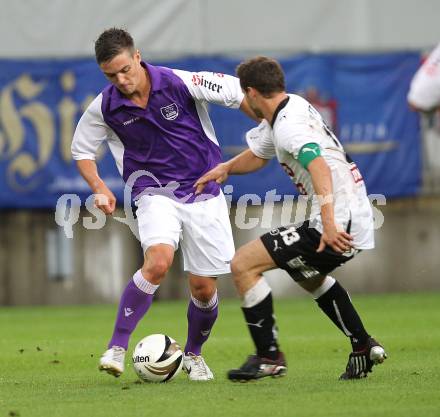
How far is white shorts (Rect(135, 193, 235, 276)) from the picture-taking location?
798 centimetres

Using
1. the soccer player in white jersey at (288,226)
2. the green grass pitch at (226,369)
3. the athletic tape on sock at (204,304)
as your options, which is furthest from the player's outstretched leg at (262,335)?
the athletic tape on sock at (204,304)

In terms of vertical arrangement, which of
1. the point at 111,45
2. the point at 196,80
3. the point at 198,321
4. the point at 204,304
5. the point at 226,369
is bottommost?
the point at 226,369

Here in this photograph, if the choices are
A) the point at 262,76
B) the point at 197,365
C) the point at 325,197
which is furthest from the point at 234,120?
the point at 325,197

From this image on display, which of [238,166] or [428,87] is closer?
[428,87]

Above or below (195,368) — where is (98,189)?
above

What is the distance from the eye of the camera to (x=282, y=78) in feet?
23.7

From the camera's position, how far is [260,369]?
7262 mm

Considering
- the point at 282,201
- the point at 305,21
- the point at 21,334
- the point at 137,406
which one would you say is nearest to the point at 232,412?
the point at 137,406

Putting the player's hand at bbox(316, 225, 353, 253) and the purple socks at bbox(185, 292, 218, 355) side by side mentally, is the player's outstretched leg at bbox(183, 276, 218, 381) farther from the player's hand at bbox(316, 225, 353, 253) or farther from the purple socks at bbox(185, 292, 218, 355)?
the player's hand at bbox(316, 225, 353, 253)

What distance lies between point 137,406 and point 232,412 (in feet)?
2.05

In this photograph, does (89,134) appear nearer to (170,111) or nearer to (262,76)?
(170,111)

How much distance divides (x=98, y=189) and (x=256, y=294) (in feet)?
4.85

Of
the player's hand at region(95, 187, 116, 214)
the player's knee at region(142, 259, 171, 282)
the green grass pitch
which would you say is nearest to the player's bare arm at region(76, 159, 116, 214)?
the player's hand at region(95, 187, 116, 214)

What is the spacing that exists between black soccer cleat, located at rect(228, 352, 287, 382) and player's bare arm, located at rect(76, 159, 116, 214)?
144cm
